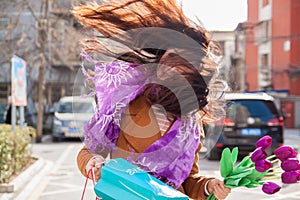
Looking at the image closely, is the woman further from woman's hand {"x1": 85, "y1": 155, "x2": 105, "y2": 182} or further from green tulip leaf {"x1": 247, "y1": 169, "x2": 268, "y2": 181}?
green tulip leaf {"x1": 247, "y1": 169, "x2": 268, "y2": 181}

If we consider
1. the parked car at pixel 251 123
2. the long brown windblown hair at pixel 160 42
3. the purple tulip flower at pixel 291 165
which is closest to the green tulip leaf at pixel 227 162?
the purple tulip flower at pixel 291 165

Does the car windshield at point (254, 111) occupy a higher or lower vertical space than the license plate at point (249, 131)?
higher

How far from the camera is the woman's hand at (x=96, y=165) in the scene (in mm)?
2197

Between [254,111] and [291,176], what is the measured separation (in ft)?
29.1

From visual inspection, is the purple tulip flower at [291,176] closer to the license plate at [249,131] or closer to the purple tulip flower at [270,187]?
the purple tulip flower at [270,187]

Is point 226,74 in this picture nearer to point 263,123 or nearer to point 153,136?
point 153,136

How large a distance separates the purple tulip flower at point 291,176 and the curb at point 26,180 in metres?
4.89

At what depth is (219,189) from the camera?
2172mm

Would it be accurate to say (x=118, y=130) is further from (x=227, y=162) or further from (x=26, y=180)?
(x=26, y=180)

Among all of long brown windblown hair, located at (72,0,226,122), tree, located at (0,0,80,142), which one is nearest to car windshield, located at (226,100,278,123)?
tree, located at (0,0,80,142)

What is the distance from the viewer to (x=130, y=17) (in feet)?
7.95

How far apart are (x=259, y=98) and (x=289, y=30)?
19028mm

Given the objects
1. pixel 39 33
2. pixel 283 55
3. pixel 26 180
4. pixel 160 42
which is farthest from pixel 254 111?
pixel 283 55

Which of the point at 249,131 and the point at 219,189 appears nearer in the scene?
the point at 219,189
